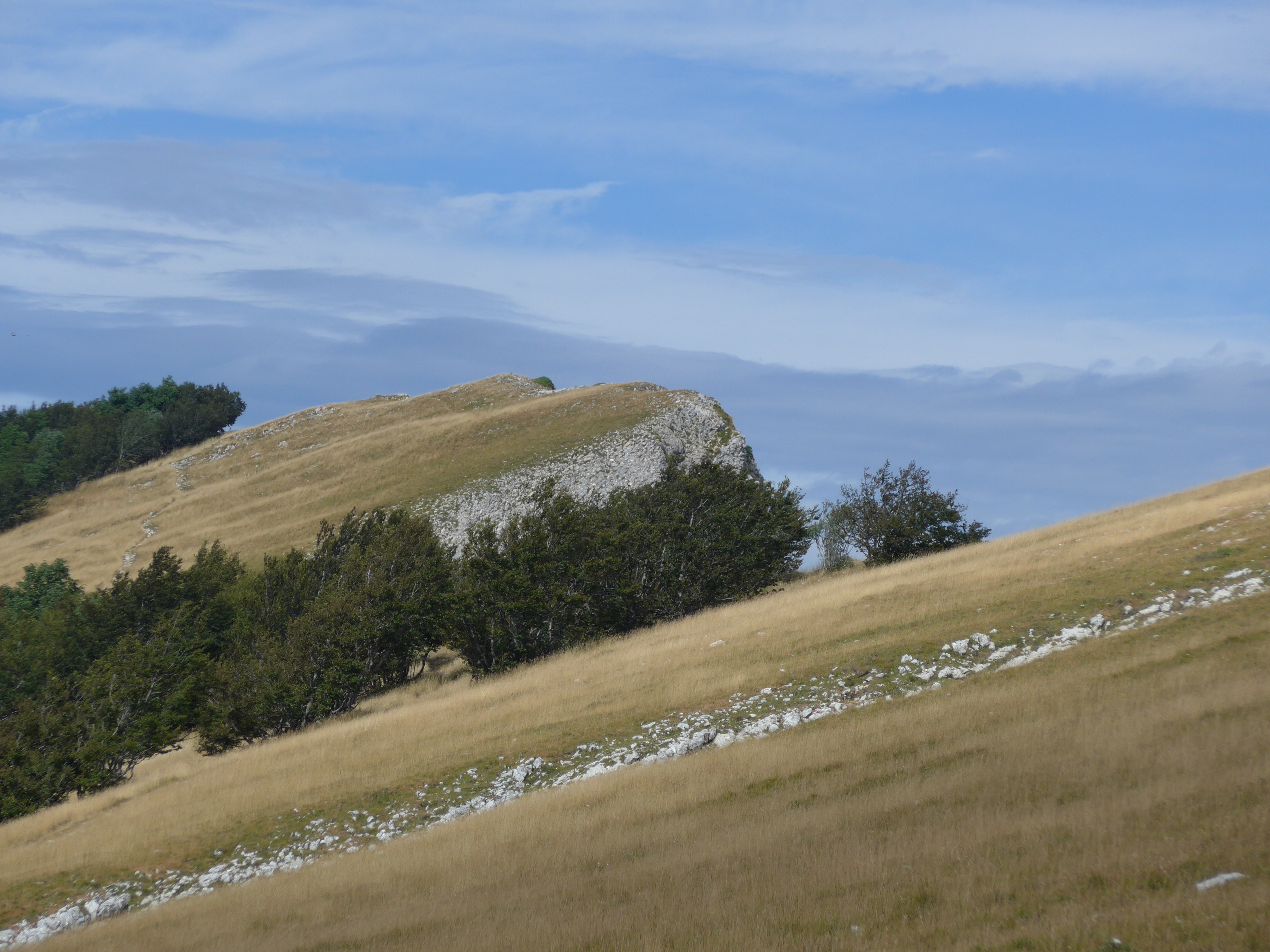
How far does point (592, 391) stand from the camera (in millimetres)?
84188

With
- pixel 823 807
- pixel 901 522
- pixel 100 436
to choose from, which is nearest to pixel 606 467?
pixel 901 522

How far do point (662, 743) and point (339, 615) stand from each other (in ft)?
66.0

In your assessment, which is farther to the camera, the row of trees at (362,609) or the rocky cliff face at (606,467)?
the rocky cliff face at (606,467)

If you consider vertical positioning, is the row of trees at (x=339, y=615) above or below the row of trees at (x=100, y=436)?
below

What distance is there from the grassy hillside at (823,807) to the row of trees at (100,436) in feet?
311

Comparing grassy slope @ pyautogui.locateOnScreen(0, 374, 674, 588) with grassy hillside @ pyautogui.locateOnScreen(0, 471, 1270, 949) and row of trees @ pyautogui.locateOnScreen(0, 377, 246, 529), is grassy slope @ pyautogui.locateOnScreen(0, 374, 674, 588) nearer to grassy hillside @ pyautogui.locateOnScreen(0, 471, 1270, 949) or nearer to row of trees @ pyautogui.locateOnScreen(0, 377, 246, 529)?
row of trees @ pyautogui.locateOnScreen(0, 377, 246, 529)

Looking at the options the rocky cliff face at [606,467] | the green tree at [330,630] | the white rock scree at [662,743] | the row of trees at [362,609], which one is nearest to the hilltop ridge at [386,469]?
the rocky cliff face at [606,467]

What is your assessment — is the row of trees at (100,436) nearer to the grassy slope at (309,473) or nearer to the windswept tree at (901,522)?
the grassy slope at (309,473)

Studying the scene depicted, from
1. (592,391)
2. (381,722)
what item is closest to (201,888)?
(381,722)

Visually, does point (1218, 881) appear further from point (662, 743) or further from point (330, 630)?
point (330, 630)

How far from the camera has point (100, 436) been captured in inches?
4540

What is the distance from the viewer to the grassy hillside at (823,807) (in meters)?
9.64

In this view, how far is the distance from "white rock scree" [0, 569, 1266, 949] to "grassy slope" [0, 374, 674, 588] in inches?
1848

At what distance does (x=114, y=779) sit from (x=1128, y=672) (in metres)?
30.5
